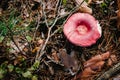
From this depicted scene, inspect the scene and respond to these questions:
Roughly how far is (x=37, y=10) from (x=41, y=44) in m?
0.42

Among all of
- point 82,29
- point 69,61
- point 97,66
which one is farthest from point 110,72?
point 82,29

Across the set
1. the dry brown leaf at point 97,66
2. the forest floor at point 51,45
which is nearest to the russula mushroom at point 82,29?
the forest floor at point 51,45

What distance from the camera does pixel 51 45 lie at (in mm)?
2707

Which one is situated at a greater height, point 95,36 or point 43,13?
point 43,13

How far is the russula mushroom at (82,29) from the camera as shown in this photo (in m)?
2.64

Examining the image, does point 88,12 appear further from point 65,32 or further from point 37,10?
point 37,10

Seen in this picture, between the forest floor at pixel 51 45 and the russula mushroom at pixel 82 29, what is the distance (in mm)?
77

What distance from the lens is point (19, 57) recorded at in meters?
2.62

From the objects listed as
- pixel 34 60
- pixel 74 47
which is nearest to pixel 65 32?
pixel 74 47

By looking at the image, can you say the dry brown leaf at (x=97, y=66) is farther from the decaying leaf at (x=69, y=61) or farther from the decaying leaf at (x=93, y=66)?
the decaying leaf at (x=69, y=61)

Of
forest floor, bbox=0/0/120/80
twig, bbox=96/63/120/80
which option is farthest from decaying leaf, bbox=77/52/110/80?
twig, bbox=96/63/120/80

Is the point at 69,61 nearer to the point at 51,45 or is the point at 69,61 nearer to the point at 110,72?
the point at 51,45

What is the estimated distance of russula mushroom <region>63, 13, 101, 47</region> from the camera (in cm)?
264

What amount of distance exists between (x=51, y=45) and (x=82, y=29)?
1.19 feet
